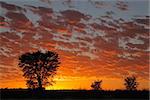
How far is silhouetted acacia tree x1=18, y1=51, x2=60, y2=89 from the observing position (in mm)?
73562

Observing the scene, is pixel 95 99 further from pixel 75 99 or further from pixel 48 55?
pixel 48 55

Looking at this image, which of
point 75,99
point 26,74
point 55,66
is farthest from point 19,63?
point 75,99

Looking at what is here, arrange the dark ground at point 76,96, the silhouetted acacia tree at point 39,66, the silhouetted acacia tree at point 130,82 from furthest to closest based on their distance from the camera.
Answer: the silhouetted acacia tree at point 130,82 < the silhouetted acacia tree at point 39,66 < the dark ground at point 76,96

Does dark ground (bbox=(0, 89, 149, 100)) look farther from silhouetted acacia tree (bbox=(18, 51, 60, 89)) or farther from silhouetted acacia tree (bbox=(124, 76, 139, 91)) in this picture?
silhouetted acacia tree (bbox=(124, 76, 139, 91))

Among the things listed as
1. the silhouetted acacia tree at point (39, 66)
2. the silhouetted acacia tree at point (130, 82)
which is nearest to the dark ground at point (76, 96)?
the silhouetted acacia tree at point (39, 66)

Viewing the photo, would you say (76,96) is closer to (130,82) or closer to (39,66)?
(39,66)

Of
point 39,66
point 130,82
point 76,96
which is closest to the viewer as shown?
point 76,96

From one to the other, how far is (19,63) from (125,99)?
1722 inches

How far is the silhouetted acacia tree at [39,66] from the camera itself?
241ft

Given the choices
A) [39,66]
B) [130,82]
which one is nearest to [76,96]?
[39,66]

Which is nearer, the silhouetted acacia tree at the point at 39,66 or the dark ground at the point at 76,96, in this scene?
the dark ground at the point at 76,96

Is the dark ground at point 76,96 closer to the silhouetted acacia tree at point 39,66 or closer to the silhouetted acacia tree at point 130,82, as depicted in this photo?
the silhouetted acacia tree at point 39,66

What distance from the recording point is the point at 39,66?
2926 inches

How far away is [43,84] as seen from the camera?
74.1 m
